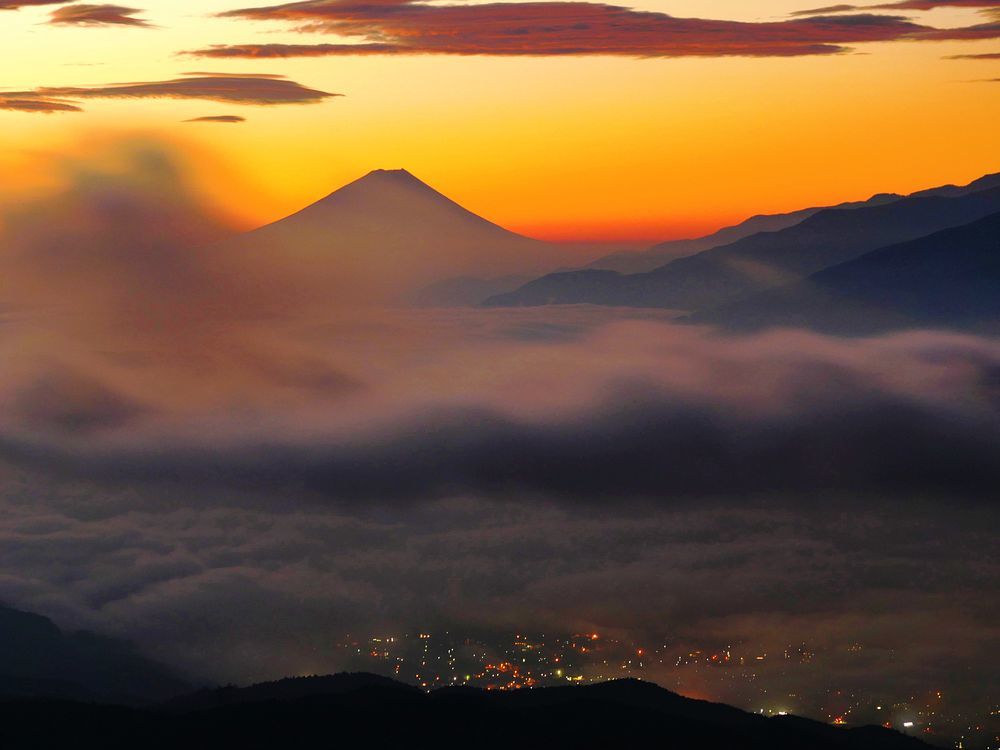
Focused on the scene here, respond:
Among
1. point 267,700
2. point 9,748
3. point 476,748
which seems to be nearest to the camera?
point 9,748

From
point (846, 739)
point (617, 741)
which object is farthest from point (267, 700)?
point (846, 739)

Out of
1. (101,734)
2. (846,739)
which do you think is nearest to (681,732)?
(846,739)

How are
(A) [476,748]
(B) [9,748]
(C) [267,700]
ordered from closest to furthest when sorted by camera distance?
1. (B) [9,748]
2. (A) [476,748]
3. (C) [267,700]

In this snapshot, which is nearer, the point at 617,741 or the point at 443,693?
the point at 617,741

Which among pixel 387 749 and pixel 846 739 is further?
pixel 846 739

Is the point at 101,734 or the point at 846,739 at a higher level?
the point at 101,734

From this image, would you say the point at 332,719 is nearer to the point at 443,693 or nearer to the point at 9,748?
the point at 443,693

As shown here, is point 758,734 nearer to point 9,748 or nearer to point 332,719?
point 332,719
